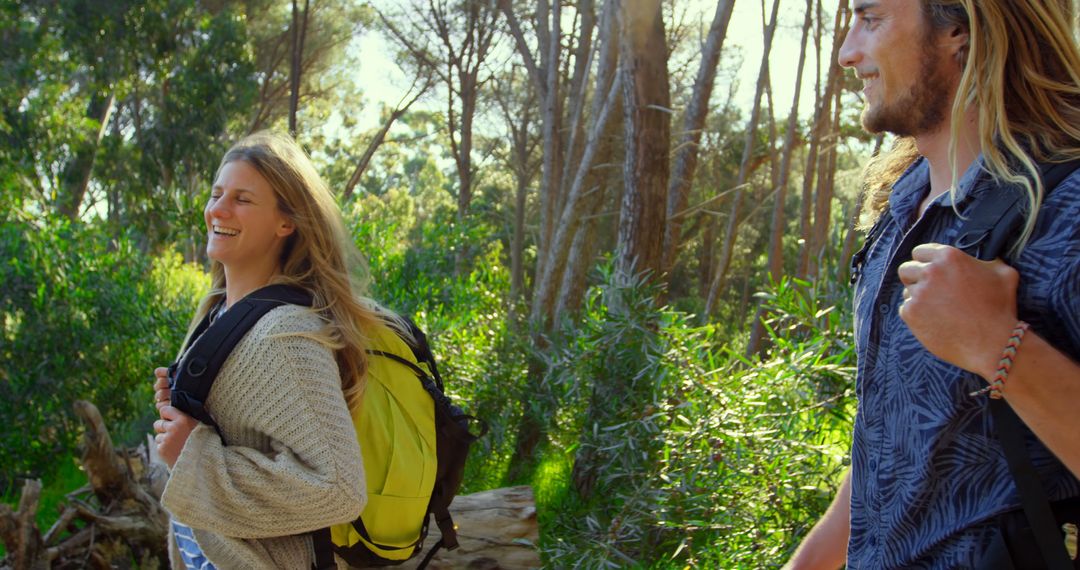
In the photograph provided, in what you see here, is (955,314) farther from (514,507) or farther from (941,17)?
(514,507)

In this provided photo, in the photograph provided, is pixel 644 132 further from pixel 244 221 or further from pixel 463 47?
pixel 463 47

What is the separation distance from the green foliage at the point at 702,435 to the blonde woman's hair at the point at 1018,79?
5.95ft

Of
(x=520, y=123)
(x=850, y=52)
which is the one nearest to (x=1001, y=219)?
(x=850, y=52)

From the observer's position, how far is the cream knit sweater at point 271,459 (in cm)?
202

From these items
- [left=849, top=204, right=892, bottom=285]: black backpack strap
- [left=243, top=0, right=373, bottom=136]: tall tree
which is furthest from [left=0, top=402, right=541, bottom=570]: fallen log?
[left=243, top=0, right=373, bottom=136]: tall tree

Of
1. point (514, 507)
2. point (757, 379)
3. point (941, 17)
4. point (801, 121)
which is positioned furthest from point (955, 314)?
point (801, 121)

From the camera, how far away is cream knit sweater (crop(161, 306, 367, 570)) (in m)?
2.02

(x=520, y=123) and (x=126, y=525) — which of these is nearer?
(x=126, y=525)

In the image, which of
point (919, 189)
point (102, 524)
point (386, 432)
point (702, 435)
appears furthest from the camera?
point (102, 524)

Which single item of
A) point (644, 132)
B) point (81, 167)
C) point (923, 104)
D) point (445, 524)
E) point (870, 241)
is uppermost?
point (81, 167)

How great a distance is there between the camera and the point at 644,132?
5.75 m

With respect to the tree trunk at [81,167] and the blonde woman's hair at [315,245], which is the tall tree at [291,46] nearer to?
the tree trunk at [81,167]

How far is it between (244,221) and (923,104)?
170 cm

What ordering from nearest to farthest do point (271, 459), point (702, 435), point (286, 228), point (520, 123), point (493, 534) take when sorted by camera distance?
1. point (271, 459)
2. point (286, 228)
3. point (702, 435)
4. point (493, 534)
5. point (520, 123)
